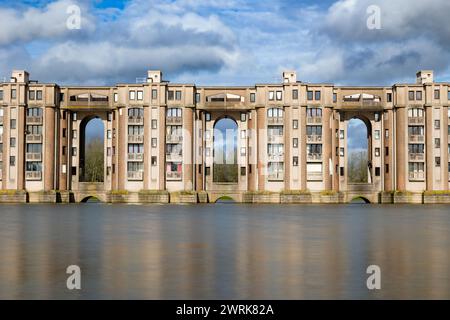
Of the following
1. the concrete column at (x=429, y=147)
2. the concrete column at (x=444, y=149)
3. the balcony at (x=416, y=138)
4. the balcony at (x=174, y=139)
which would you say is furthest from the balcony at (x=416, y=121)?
the balcony at (x=174, y=139)

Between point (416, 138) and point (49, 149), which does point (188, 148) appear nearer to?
point (49, 149)

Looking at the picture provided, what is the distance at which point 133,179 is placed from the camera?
106 meters

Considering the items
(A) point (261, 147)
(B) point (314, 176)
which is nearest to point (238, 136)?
(A) point (261, 147)

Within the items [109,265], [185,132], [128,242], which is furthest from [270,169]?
[109,265]

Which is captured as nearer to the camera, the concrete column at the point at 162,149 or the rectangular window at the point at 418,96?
the concrete column at the point at 162,149

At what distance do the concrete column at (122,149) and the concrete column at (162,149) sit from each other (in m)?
6.76

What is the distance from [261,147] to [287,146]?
16.8 ft

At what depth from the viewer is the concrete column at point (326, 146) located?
106 meters

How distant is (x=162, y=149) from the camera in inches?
4161

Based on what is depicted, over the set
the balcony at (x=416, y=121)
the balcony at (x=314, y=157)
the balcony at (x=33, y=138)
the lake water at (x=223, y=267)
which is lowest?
the lake water at (x=223, y=267)

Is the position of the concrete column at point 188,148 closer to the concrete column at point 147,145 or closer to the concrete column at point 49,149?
the concrete column at point 147,145

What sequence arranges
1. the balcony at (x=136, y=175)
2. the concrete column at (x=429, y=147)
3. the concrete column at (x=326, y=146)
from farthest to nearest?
1. the concrete column at (x=326, y=146)
2. the balcony at (x=136, y=175)
3. the concrete column at (x=429, y=147)
